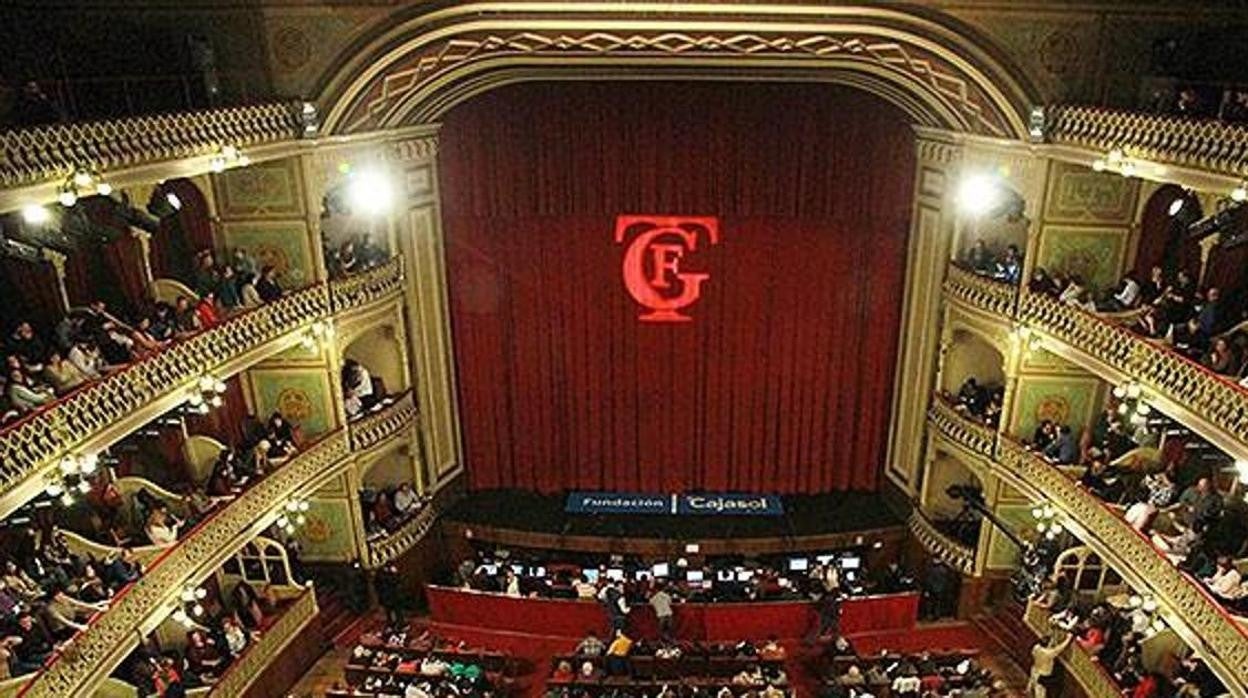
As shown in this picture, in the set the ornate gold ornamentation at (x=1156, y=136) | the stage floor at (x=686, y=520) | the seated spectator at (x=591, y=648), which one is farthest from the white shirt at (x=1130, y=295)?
the seated spectator at (x=591, y=648)

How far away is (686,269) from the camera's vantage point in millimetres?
16500

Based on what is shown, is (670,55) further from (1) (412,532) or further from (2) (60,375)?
(2) (60,375)

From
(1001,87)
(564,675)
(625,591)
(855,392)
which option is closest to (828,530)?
(855,392)

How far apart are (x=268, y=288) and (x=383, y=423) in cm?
315

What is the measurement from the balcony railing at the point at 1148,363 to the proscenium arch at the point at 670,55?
2.59 meters

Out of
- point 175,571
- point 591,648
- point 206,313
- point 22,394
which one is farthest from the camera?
point 591,648

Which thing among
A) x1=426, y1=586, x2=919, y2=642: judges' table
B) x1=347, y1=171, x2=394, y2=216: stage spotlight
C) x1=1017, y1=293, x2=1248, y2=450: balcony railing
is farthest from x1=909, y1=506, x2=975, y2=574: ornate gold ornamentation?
x1=347, y1=171, x2=394, y2=216: stage spotlight

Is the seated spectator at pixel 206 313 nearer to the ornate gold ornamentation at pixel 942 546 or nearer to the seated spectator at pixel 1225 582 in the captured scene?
the ornate gold ornamentation at pixel 942 546

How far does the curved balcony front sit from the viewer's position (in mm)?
10203

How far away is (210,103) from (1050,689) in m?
14.4

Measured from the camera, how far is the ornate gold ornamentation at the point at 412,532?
15438 millimetres

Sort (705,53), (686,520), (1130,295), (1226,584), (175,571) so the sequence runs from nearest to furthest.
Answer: (1226,584) < (175,571) < (1130,295) < (705,53) < (686,520)

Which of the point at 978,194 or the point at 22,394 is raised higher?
the point at 978,194

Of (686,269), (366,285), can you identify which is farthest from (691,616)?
(366,285)
